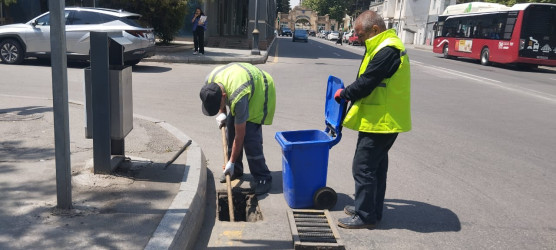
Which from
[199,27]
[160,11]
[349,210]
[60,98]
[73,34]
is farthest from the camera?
[160,11]

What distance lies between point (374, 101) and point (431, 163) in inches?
105

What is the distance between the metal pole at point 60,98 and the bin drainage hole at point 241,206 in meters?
1.42

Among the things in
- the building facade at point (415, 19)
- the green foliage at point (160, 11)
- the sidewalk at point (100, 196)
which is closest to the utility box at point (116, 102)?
the sidewalk at point (100, 196)

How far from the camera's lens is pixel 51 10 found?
10.5ft

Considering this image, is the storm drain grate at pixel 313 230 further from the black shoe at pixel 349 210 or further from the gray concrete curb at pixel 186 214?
the gray concrete curb at pixel 186 214

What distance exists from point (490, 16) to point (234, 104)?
2267cm

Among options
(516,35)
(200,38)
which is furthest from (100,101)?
(516,35)

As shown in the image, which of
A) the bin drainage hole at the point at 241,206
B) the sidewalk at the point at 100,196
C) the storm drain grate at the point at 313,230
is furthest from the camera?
the bin drainage hole at the point at 241,206

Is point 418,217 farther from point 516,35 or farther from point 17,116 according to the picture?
point 516,35

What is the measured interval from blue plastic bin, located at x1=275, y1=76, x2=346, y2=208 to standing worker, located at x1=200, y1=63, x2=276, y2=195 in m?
0.34

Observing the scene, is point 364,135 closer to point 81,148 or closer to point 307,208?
point 307,208

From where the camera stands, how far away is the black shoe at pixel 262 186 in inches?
189

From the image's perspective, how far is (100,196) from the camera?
13.1ft

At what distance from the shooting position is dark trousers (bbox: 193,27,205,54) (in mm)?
17303
